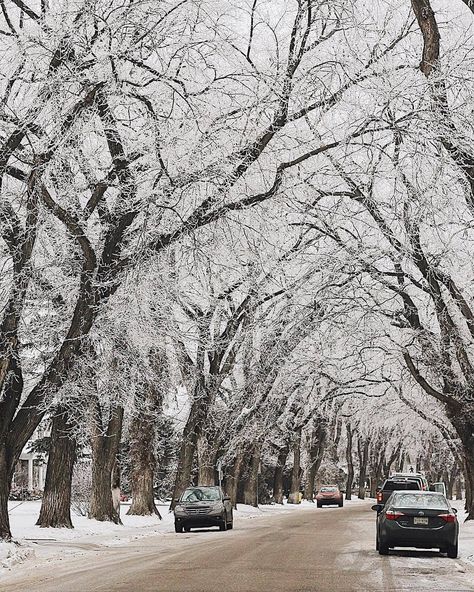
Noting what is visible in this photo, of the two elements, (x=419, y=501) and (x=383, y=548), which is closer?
(x=383, y=548)

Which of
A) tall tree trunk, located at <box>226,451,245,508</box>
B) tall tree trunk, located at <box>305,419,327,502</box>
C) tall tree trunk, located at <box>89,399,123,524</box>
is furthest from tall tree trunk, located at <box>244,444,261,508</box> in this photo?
tall tree trunk, located at <box>89,399,123,524</box>

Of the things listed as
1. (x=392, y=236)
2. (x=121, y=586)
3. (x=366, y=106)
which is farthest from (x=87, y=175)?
(x=121, y=586)

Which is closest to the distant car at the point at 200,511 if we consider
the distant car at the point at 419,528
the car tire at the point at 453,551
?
the distant car at the point at 419,528

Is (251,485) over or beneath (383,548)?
over

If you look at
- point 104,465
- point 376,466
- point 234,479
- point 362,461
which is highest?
point 362,461

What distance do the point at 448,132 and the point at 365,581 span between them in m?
7.00

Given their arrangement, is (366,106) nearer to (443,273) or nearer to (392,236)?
(392,236)

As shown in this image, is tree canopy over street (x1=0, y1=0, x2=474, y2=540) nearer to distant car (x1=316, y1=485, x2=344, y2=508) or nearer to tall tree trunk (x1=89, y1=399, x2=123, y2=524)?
tall tree trunk (x1=89, y1=399, x2=123, y2=524)

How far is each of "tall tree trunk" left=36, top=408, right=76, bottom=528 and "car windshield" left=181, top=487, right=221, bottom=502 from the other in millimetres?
6193

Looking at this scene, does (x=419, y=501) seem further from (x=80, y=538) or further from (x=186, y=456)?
(x=186, y=456)

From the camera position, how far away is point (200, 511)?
106 ft

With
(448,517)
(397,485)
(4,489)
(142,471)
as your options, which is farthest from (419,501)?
(142,471)

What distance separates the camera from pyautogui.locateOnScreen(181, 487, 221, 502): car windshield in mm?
32938

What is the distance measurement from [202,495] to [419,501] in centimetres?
1294
